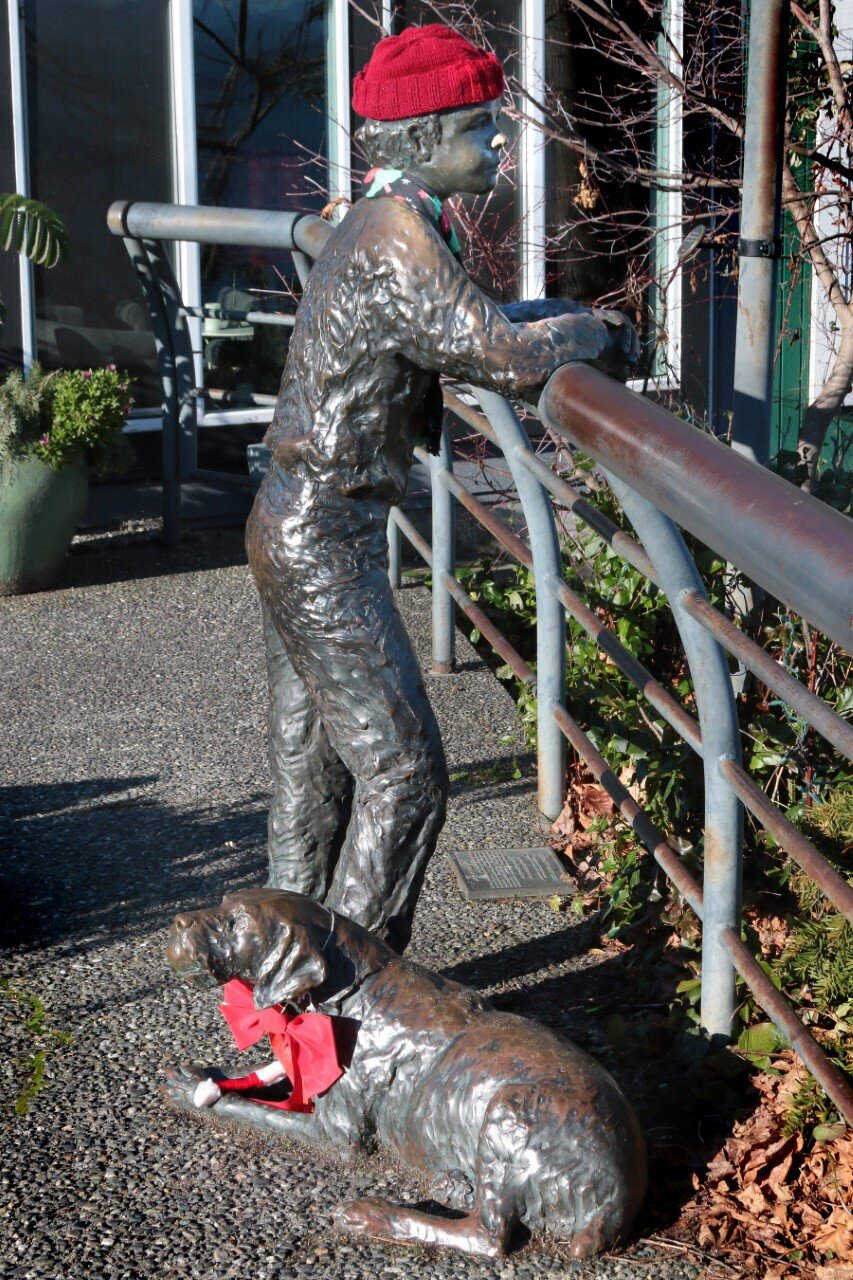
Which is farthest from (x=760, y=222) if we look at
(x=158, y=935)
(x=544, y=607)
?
(x=158, y=935)

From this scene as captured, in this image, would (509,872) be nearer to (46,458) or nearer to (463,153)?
(463,153)

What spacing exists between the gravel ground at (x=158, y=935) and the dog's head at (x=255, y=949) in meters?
0.35

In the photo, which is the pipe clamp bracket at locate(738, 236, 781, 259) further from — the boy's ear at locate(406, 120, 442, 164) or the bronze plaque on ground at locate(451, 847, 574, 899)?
the bronze plaque on ground at locate(451, 847, 574, 899)

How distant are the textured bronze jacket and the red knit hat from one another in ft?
0.59

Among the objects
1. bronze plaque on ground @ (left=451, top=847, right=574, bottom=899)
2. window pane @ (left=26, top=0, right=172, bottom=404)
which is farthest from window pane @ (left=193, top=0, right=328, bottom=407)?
bronze plaque on ground @ (left=451, top=847, right=574, bottom=899)

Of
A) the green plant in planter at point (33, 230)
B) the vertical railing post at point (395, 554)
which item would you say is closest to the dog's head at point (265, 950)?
the vertical railing post at point (395, 554)

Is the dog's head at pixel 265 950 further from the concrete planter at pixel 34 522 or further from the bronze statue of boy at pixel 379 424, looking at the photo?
the concrete planter at pixel 34 522

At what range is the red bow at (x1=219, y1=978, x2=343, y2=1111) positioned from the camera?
263 cm

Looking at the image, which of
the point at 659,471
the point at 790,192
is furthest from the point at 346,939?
the point at 790,192

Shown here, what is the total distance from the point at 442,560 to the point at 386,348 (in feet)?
8.23

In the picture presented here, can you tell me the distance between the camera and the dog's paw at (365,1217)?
8.14 feet

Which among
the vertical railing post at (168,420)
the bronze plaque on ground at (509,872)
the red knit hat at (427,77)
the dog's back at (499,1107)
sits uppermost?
the red knit hat at (427,77)

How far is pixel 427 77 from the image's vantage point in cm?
271

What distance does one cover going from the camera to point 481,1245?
2428 millimetres
